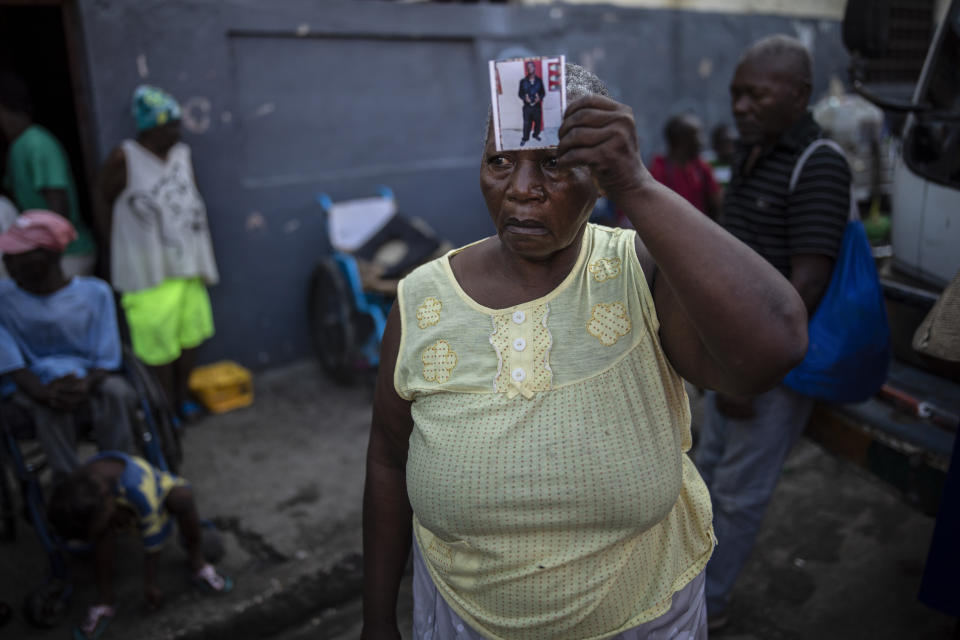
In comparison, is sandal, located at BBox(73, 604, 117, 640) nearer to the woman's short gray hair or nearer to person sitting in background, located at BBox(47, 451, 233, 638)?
person sitting in background, located at BBox(47, 451, 233, 638)

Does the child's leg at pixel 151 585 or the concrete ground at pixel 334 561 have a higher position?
the child's leg at pixel 151 585

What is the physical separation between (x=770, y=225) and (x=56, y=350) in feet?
10.5

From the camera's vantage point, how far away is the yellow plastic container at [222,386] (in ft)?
17.0

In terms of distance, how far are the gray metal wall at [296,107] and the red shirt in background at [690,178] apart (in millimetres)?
1823

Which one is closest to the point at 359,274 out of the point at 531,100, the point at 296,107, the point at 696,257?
the point at 296,107

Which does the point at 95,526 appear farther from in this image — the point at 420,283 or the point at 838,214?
the point at 838,214

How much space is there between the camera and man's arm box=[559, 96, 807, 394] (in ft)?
3.61

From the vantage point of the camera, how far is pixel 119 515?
3158 mm

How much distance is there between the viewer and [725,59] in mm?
9047

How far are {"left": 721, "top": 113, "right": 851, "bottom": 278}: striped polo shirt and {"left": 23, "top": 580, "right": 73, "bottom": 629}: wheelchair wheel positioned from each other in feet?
10.1

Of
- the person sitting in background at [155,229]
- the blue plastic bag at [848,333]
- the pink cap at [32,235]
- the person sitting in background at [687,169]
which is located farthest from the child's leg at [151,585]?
the person sitting in background at [687,169]

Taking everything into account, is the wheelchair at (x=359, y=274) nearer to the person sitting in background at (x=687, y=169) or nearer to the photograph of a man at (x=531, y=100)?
the person sitting in background at (x=687, y=169)

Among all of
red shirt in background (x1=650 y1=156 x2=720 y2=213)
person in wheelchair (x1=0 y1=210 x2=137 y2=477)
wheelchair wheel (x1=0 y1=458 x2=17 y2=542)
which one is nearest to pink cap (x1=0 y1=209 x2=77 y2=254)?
person in wheelchair (x1=0 y1=210 x2=137 y2=477)

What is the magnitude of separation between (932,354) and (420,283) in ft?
4.69
